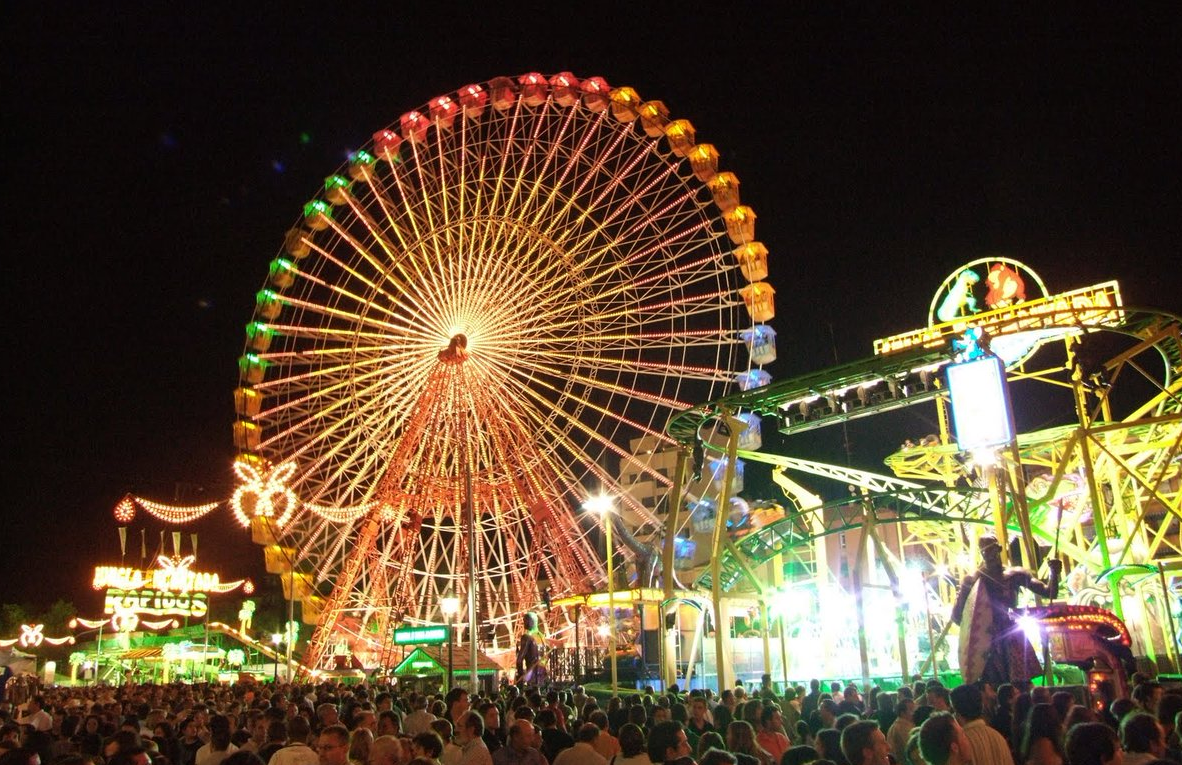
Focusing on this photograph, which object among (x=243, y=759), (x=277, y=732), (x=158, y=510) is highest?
(x=158, y=510)

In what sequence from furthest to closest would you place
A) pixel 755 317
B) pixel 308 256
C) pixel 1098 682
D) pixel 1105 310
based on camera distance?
1. pixel 308 256
2. pixel 755 317
3. pixel 1105 310
4. pixel 1098 682

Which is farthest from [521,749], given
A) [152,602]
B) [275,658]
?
[152,602]

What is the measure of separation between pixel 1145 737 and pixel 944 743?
1322 millimetres

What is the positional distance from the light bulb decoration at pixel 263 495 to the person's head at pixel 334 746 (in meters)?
23.4

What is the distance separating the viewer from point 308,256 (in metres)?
31.2

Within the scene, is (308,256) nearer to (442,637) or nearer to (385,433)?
(385,433)

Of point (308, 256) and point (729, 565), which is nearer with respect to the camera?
point (729, 565)

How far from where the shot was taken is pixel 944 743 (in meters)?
4.79

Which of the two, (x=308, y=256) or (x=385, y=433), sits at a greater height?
(x=308, y=256)

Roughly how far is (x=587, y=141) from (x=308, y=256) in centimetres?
1039

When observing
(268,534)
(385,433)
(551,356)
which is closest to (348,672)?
(268,534)

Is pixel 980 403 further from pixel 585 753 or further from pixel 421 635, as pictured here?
pixel 421 635

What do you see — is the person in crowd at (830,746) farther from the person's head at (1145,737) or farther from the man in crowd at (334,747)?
the man in crowd at (334,747)

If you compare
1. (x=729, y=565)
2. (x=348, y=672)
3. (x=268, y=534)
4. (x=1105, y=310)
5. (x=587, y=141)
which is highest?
(x=587, y=141)
